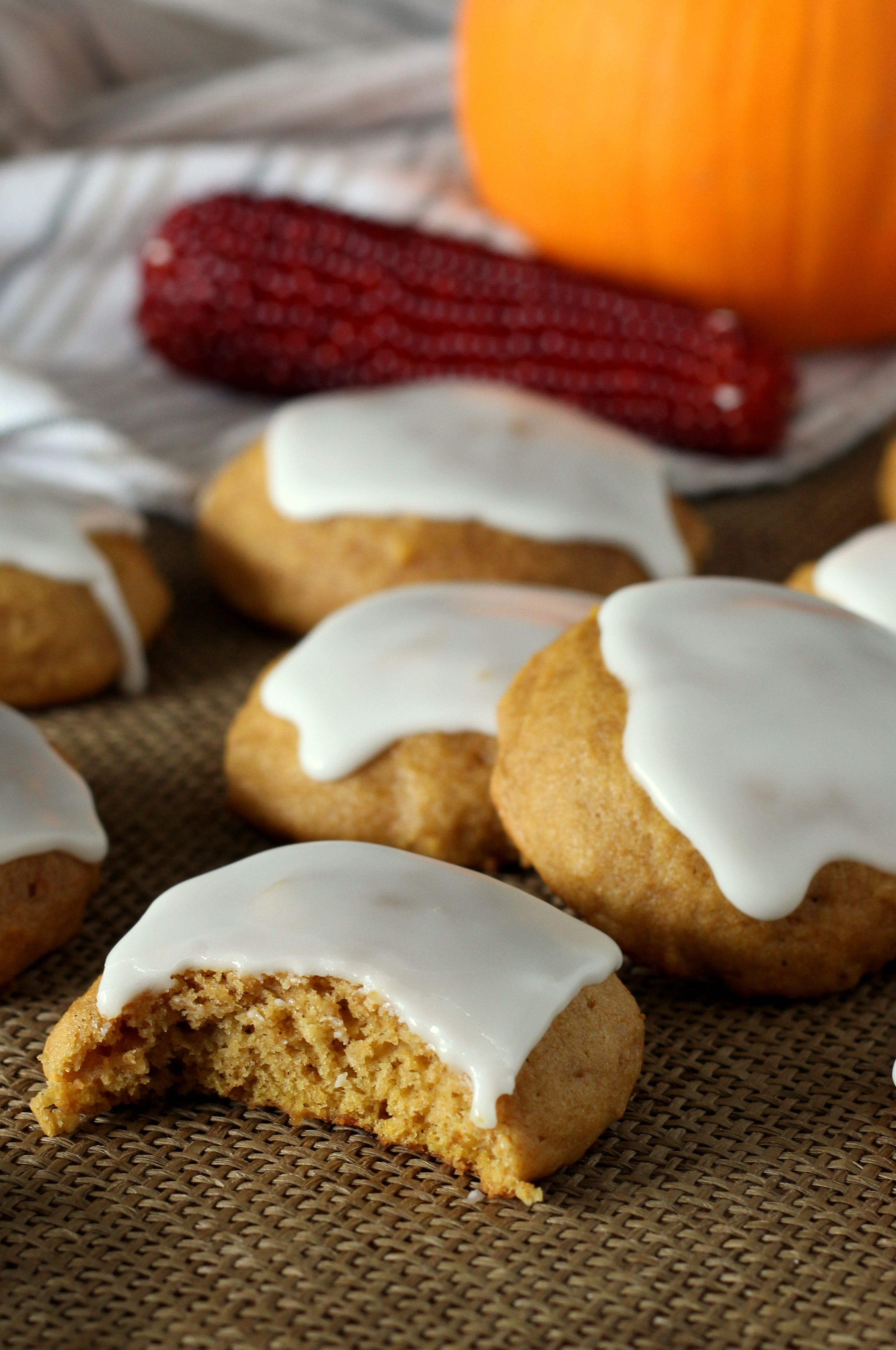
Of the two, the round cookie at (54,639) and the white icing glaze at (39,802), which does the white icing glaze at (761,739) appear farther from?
the round cookie at (54,639)

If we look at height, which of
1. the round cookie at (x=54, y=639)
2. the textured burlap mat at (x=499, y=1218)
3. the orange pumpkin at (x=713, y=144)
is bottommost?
the textured burlap mat at (x=499, y=1218)

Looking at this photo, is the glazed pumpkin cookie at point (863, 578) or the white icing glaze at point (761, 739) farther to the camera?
the glazed pumpkin cookie at point (863, 578)

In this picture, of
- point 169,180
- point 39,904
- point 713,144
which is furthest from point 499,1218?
point 169,180

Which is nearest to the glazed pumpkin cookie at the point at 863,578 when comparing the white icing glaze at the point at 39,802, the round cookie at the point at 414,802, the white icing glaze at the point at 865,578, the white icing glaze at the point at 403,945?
the white icing glaze at the point at 865,578

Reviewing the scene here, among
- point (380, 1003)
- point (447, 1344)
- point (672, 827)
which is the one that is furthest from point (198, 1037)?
point (672, 827)

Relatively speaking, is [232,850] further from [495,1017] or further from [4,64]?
[4,64]

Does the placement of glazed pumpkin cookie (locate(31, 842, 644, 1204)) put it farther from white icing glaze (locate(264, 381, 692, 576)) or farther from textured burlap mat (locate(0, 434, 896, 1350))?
white icing glaze (locate(264, 381, 692, 576))

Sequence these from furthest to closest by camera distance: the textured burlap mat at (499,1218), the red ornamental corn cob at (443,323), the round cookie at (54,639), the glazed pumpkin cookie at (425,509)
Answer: the red ornamental corn cob at (443,323)
the glazed pumpkin cookie at (425,509)
the round cookie at (54,639)
the textured burlap mat at (499,1218)
